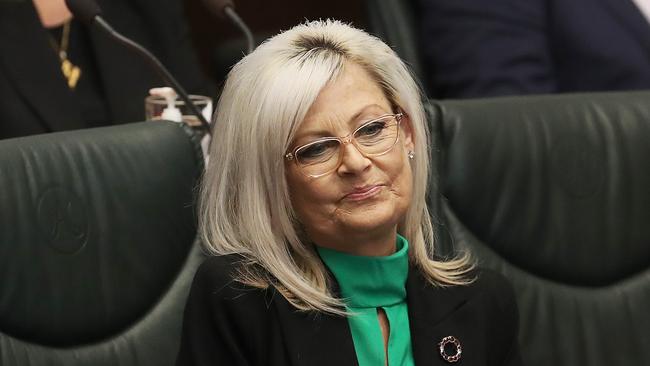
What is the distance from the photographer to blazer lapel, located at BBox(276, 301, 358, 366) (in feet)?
4.36

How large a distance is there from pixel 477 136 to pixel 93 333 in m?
0.61

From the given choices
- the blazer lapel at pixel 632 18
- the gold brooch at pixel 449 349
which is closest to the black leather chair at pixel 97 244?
the gold brooch at pixel 449 349

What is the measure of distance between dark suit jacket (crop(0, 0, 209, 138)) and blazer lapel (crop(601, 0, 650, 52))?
0.81m

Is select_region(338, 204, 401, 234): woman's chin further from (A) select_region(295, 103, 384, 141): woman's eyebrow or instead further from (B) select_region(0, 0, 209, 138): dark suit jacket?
(B) select_region(0, 0, 209, 138): dark suit jacket

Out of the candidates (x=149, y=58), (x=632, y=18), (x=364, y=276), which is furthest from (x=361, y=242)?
(x=632, y=18)

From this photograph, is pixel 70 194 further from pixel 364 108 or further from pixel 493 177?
pixel 493 177

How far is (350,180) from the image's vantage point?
4.26ft

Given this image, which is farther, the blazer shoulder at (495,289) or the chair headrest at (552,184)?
the chair headrest at (552,184)

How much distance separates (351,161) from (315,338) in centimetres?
21

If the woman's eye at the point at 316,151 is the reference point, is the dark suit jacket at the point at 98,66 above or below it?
below

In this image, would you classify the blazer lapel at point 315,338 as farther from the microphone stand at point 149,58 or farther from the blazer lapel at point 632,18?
the blazer lapel at point 632,18

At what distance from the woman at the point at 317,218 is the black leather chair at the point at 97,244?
0.54 ft

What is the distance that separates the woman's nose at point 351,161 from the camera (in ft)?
4.21

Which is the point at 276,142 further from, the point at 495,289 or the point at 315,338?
the point at 495,289
